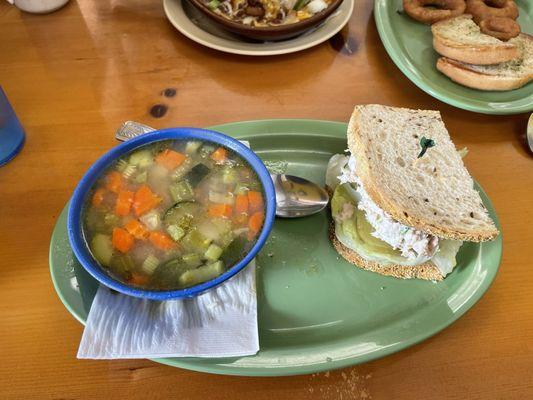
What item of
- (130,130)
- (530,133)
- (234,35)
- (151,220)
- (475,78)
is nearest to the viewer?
(151,220)

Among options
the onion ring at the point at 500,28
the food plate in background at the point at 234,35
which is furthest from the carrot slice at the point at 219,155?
the onion ring at the point at 500,28

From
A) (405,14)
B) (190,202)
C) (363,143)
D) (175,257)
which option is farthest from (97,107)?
(405,14)

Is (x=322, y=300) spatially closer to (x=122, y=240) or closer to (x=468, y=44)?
(x=122, y=240)

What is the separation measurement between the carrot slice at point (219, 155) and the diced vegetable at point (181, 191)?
0.11 metres

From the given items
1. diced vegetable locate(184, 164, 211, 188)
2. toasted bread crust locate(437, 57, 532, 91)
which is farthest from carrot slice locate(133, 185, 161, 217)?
toasted bread crust locate(437, 57, 532, 91)

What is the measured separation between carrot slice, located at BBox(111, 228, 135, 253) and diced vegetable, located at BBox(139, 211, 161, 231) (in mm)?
56

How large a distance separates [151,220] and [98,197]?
0.53 feet

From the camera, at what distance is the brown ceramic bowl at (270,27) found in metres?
1.92

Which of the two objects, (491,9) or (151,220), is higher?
(491,9)

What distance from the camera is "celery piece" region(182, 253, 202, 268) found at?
120 centimetres

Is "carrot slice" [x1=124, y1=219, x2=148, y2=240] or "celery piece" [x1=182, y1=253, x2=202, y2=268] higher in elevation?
"carrot slice" [x1=124, y1=219, x2=148, y2=240]

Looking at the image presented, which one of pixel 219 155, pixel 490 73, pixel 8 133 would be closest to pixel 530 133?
pixel 490 73

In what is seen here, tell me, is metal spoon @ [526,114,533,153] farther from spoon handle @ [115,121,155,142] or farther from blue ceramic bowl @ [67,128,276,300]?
spoon handle @ [115,121,155,142]

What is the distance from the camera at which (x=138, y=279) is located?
3.85 ft
